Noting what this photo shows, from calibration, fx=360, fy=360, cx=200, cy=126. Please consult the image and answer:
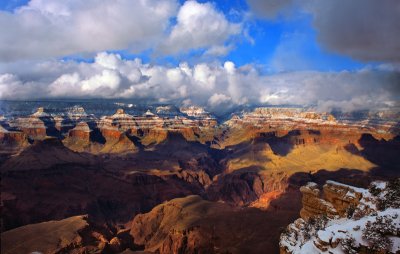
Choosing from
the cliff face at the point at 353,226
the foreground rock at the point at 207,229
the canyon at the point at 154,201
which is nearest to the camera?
the cliff face at the point at 353,226

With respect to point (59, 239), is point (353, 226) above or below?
above

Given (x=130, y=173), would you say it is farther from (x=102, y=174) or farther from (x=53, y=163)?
(x=53, y=163)

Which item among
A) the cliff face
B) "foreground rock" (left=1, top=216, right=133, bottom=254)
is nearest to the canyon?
"foreground rock" (left=1, top=216, right=133, bottom=254)

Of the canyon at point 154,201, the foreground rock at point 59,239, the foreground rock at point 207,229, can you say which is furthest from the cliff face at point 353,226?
the foreground rock at point 59,239

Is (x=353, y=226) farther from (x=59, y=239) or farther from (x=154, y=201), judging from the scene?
(x=154, y=201)

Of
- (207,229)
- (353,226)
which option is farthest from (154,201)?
(353,226)

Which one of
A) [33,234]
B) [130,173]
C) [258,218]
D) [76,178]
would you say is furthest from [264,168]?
[33,234]

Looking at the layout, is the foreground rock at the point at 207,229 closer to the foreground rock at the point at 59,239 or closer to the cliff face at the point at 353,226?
the foreground rock at the point at 59,239

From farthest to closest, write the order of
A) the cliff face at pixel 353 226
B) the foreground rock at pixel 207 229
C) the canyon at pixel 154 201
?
the canyon at pixel 154 201 → the foreground rock at pixel 207 229 → the cliff face at pixel 353 226
